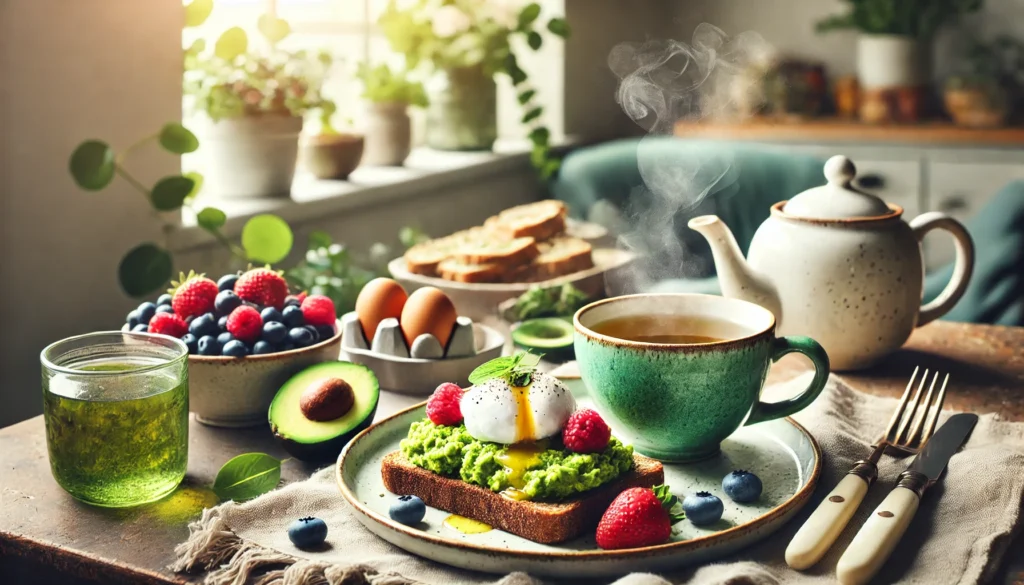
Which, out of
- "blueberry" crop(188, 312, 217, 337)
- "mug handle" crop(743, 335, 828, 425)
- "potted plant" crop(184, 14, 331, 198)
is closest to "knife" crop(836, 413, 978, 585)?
"mug handle" crop(743, 335, 828, 425)

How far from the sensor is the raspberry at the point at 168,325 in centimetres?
111

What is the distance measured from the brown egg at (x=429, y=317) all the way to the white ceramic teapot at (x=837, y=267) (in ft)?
1.04

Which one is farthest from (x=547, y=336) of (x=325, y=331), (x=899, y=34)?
(x=899, y=34)

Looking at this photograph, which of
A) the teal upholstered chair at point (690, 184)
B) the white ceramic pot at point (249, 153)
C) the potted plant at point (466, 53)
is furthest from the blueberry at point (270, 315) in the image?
the potted plant at point (466, 53)

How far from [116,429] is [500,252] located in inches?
34.2

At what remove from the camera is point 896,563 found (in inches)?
30.9

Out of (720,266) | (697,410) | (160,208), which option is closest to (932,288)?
(720,266)

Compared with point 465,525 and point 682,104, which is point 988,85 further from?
point 465,525

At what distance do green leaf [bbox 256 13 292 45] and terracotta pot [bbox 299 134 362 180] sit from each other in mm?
410

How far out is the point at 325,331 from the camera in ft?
3.83

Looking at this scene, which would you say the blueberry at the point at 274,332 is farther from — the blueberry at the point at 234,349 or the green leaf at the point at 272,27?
the green leaf at the point at 272,27

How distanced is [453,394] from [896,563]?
398 mm

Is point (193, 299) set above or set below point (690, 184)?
above

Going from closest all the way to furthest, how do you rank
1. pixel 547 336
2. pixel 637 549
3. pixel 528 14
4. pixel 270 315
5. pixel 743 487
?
pixel 637 549
pixel 743 487
pixel 270 315
pixel 547 336
pixel 528 14
